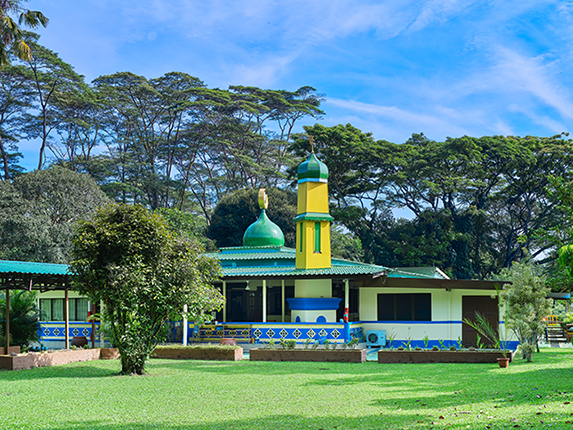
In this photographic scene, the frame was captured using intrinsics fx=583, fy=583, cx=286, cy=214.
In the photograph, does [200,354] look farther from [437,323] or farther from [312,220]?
[437,323]

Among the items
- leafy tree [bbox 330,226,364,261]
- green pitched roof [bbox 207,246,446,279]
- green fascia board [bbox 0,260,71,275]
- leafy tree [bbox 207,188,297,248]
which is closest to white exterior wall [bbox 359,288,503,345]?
green pitched roof [bbox 207,246,446,279]

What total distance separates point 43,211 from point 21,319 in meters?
18.7

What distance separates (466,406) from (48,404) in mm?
6920

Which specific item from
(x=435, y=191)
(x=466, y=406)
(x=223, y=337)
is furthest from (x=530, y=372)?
(x=435, y=191)

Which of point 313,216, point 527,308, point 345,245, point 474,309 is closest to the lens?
point 527,308

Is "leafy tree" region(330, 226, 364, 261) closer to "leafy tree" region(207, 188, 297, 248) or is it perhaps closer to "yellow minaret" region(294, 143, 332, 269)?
"leafy tree" region(207, 188, 297, 248)

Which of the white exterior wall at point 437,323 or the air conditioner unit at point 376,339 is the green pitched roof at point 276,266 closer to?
the white exterior wall at point 437,323

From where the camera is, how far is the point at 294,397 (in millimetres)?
10500

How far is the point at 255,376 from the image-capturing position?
1394 cm

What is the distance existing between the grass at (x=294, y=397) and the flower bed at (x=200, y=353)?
103 inches

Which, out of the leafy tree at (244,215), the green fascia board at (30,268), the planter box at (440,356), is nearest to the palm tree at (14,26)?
the green fascia board at (30,268)

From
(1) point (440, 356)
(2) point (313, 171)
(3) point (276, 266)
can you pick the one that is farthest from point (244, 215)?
(1) point (440, 356)

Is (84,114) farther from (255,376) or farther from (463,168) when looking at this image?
(255,376)

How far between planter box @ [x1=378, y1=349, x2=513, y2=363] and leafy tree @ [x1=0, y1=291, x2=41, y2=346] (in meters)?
11.0
